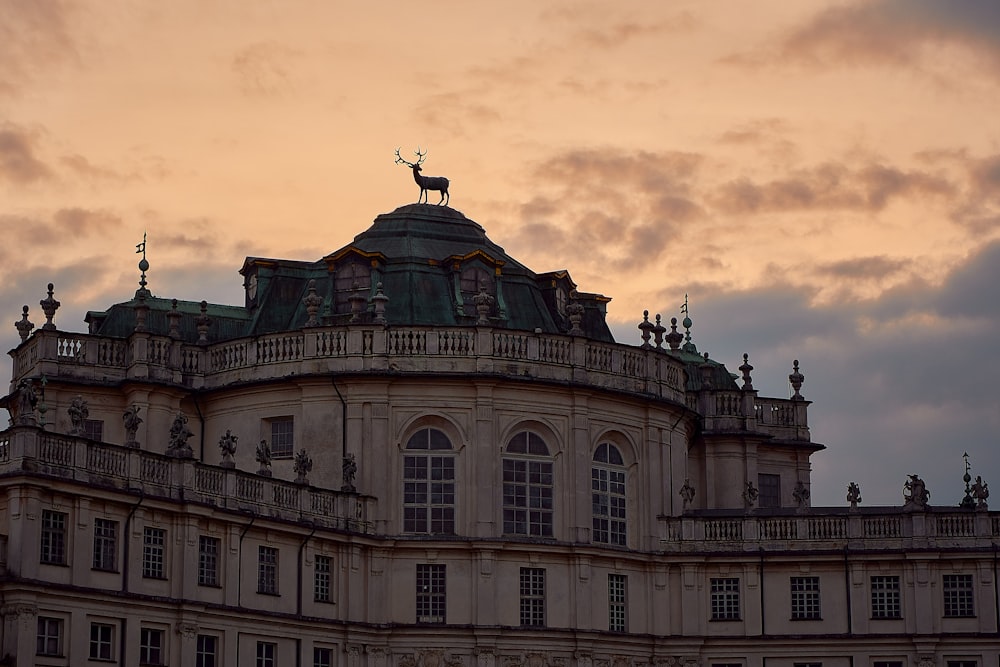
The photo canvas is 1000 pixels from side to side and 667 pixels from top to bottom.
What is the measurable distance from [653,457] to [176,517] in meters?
20.8

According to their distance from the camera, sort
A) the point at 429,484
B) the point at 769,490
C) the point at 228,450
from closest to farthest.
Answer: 1. the point at 228,450
2. the point at 429,484
3. the point at 769,490

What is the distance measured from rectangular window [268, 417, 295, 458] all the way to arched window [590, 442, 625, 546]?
35.4 feet

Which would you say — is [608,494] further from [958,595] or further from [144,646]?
[144,646]

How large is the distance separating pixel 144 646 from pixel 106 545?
3.49m

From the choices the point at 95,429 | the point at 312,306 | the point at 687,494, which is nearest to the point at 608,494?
the point at 687,494

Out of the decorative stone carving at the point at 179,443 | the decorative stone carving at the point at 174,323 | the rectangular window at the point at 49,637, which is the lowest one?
the rectangular window at the point at 49,637

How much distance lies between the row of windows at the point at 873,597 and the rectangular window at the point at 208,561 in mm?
20619

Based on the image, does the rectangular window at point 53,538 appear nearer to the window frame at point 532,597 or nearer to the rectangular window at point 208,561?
the rectangular window at point 208,561

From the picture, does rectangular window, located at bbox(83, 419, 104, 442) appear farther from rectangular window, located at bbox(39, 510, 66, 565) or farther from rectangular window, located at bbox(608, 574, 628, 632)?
rectangular window, located at bbox(608, 574, 628, 632)

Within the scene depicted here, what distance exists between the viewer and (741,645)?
85625 millimetres

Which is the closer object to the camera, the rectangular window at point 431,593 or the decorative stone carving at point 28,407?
the decorative stone carving at point 28,407

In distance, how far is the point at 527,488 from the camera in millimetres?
83438

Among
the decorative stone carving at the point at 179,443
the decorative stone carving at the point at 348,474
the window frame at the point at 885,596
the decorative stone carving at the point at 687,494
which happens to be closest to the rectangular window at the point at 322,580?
the decorative stone carving at the point at 348,474

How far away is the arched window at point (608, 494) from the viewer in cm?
8475
